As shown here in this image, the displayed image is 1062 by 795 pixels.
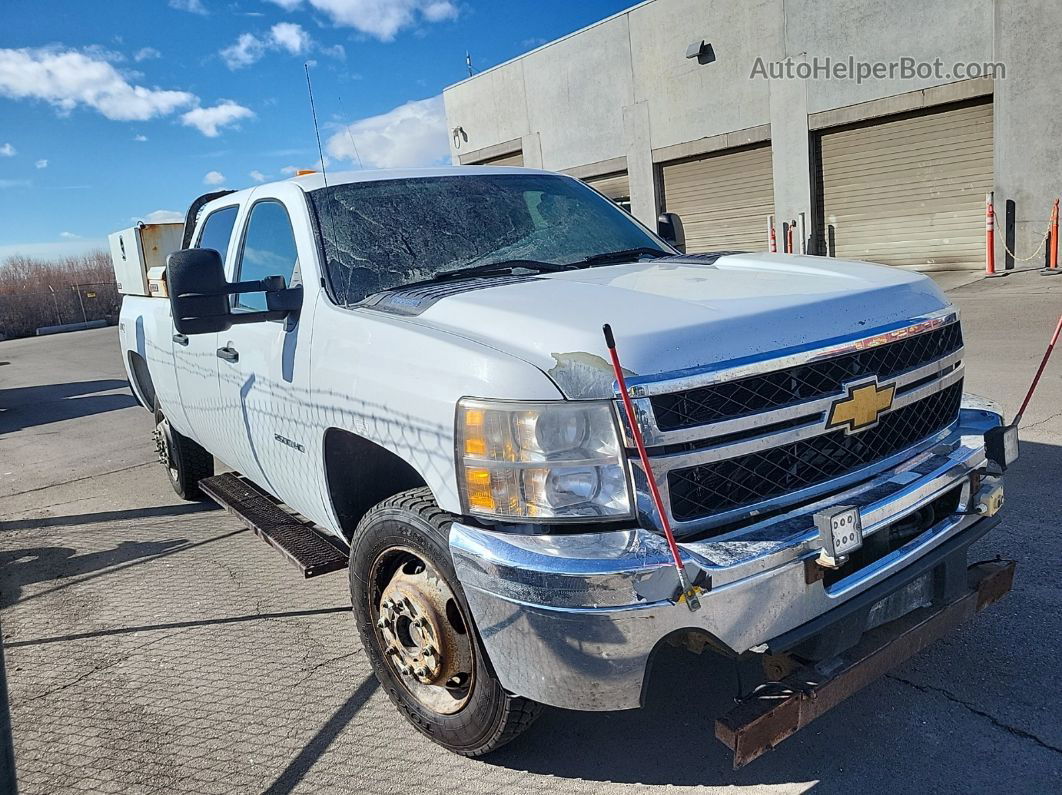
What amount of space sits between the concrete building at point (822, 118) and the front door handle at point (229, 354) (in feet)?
47.8

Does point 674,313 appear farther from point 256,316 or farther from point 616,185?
point 616,185

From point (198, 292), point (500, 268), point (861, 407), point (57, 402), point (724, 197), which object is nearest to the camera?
point (861, 407)

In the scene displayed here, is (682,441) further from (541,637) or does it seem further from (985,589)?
(985,589)

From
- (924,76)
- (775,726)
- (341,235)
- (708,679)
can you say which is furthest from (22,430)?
(924,76)

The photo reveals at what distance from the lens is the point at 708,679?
3250 millimetres

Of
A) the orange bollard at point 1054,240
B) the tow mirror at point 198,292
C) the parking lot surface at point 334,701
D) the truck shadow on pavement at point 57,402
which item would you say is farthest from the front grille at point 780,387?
the orange bollard at point 1054,240

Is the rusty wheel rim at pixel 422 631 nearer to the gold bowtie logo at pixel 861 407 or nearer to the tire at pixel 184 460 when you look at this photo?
the gold bowtie logo at pixel 861 407

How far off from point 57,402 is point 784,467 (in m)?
12.8

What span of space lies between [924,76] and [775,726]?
15994 mm

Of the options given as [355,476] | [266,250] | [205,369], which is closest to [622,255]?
[355,476]

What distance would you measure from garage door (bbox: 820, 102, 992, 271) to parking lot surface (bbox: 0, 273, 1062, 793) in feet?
37.8

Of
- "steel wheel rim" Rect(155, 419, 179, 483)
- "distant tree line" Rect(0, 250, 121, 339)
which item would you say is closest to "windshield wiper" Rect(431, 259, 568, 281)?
"steel wheel rim" Rect(155, 419, 179, 483)

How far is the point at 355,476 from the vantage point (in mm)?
3375

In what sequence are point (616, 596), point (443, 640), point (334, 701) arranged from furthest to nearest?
point (334, 701)
point (443, 640)
point (616, 596)
